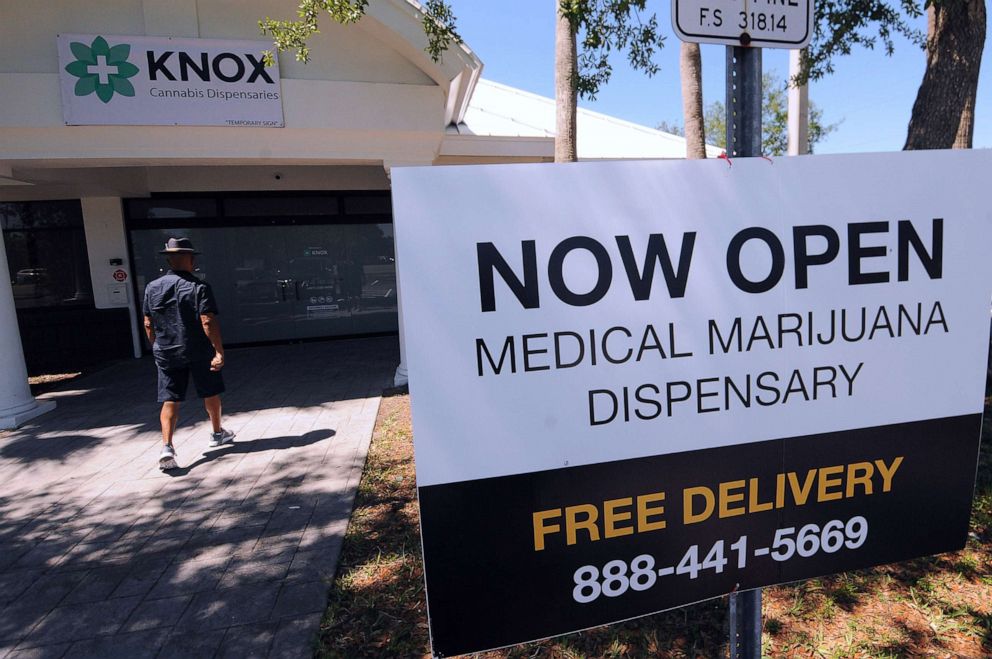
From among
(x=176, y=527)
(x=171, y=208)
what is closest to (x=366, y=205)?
(x=171, y=208)

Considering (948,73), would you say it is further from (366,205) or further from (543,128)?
(366,205)

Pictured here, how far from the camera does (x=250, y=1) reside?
5.81 m

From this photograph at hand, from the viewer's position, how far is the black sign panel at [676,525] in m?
1.31

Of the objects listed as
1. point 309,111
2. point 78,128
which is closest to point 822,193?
point 309,111

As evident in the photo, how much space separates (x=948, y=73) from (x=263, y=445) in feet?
22.6

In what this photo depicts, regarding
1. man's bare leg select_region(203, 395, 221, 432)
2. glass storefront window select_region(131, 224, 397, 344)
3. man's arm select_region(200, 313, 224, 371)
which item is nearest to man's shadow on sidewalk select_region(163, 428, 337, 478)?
man's bare leg select_region(203, 395, 221, 432)

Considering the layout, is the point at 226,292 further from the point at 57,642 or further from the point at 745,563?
the point at 745,563

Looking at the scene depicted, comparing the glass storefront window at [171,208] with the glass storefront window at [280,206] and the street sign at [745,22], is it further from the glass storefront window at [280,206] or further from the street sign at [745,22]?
the street sign at [745,22]

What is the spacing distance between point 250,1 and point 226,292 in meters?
5.93

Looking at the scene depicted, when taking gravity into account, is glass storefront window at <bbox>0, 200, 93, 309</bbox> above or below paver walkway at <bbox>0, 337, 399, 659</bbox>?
above

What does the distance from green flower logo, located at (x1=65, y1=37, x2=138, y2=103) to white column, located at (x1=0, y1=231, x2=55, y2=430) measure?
1.97 meters

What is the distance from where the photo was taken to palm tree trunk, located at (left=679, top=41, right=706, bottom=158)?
4.86 m

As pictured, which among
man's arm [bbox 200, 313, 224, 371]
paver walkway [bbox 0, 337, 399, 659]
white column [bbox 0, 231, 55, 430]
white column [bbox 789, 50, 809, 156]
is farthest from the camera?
white column [bbox 789, 50, 809, 156]

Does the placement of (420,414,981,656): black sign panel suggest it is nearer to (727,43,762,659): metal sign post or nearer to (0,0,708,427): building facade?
(727,43,762,659): metal sign post
